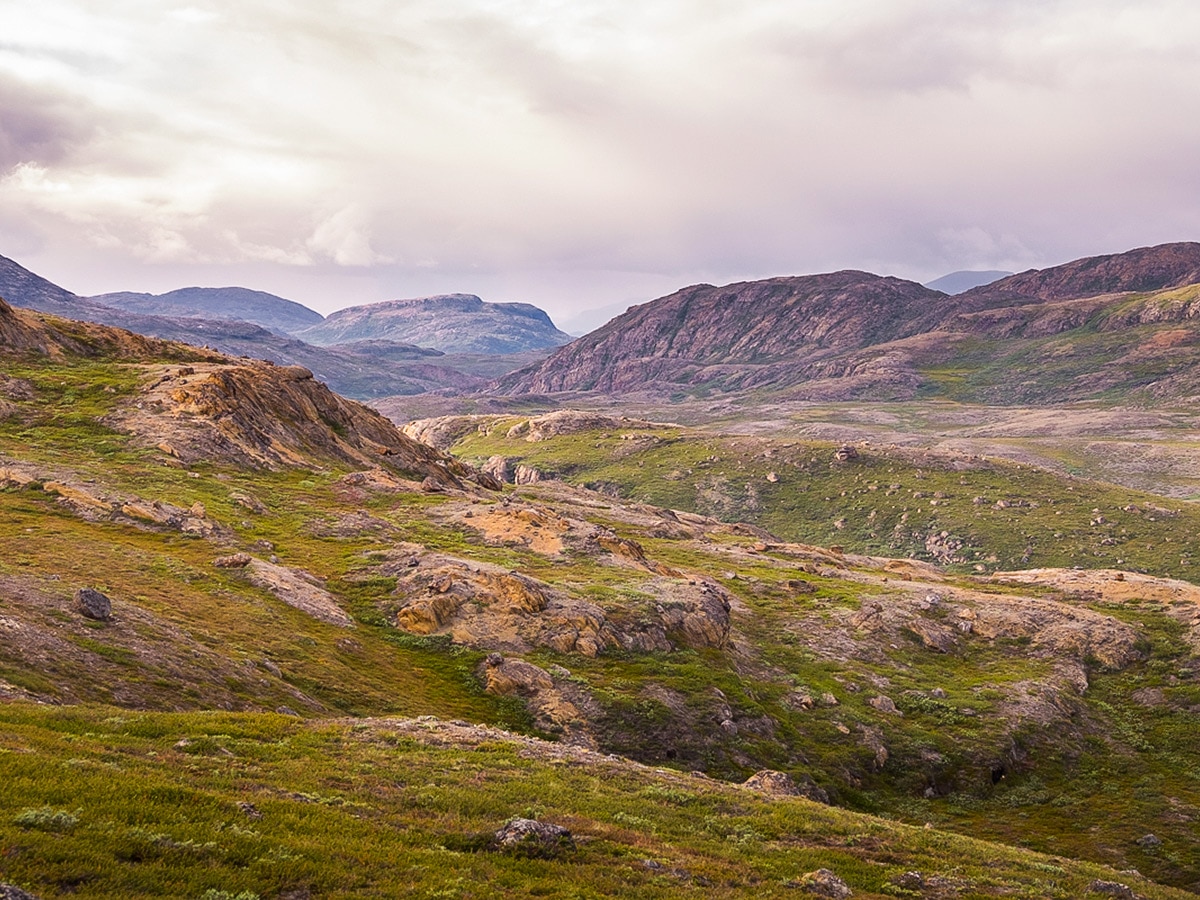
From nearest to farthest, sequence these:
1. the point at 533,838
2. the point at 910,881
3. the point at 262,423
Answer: the point at 533,838 < the point at 910,881 < the point at 262,423

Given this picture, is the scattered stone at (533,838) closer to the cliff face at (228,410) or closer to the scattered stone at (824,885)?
the scattered stone at (824,885)

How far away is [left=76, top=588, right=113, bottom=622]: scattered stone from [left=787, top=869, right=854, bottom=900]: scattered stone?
31661 millimetres

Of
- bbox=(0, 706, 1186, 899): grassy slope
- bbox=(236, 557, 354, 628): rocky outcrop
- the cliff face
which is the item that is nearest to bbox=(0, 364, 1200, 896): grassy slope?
bbox=(0, 706, 1186, 899): grassy slope

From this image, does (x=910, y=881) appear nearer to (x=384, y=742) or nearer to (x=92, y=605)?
(x=384, y=742)

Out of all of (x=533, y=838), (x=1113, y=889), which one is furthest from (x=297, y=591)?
(x=1113, y=889)

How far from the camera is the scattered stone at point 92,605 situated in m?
33.8

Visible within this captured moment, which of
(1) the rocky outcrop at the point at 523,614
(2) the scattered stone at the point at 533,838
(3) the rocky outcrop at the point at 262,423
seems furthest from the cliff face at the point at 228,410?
(2) the scattered stone at the point at 533,838

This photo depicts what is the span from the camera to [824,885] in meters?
21.4

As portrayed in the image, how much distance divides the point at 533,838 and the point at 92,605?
84.5 ft

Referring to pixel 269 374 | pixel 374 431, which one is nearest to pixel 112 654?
pixel 269 374

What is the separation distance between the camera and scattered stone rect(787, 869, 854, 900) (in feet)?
69.2

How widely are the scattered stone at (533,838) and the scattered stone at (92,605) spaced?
966 inches

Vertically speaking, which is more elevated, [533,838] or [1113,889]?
[533,838]

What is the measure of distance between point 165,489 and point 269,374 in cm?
3966
